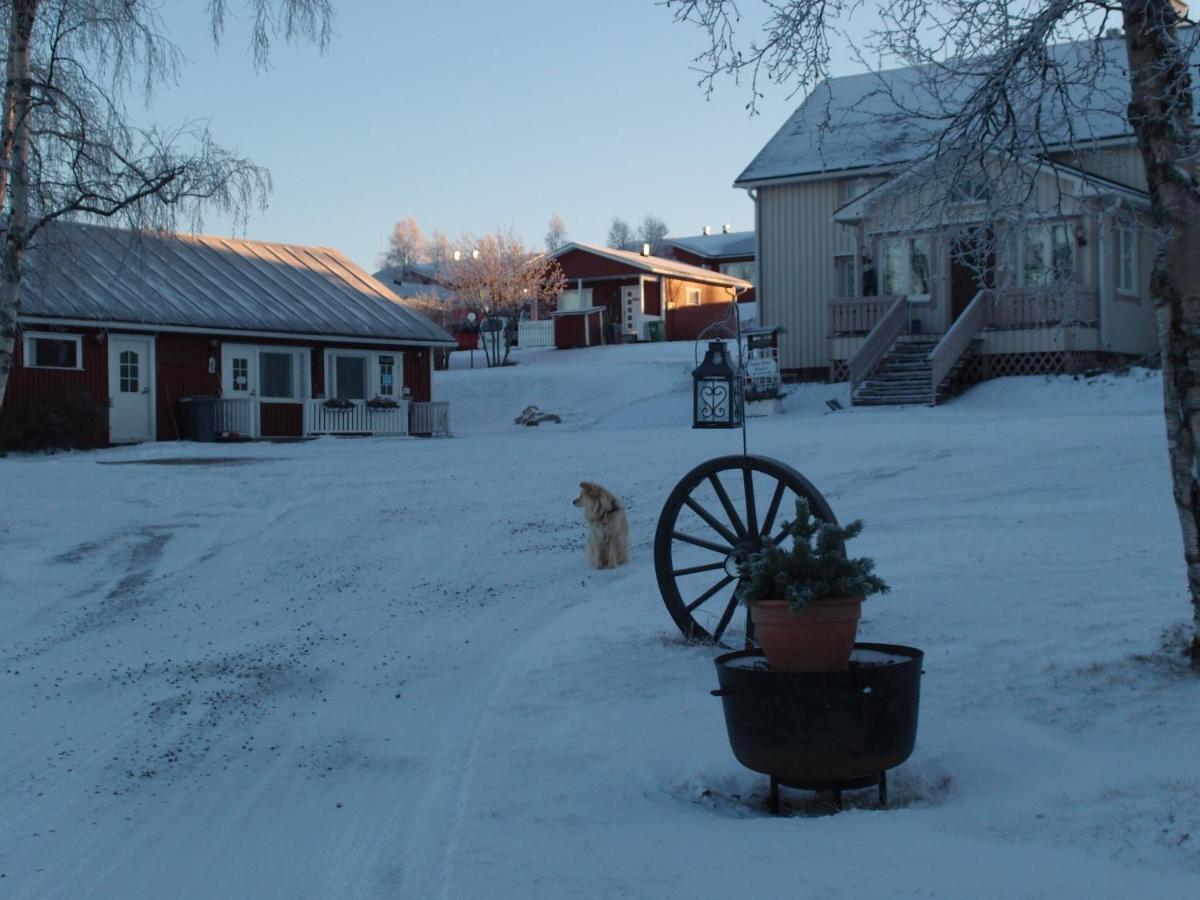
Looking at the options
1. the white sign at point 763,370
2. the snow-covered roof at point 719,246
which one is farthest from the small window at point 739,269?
the white sign at point 763,370

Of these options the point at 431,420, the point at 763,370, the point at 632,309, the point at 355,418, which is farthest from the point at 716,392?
the point at 632,309

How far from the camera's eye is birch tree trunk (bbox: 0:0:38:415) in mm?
13133

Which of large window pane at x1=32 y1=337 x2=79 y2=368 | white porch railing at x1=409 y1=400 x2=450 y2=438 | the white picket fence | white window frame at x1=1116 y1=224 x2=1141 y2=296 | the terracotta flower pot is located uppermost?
the white picket fence

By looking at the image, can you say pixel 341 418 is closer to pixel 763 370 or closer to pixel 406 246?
pixel 763 370

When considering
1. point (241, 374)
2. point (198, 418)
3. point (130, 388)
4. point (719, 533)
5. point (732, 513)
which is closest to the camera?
point (732, 513)

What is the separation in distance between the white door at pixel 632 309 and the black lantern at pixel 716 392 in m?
27.0

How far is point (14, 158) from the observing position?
1339cm

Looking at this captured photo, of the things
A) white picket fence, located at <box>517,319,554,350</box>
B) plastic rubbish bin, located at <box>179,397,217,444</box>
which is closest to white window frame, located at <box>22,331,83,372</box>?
plastic rubbish bin, located at <box>179,397,217,444</box>

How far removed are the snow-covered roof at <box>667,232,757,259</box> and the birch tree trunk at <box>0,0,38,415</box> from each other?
49.4 metres

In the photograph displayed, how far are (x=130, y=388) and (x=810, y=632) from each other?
2400 centimetres

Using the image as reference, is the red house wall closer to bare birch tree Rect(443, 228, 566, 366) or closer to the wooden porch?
the wooden porch

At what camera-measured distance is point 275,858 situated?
5.30 metres

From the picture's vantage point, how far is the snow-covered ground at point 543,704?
16.5 ft

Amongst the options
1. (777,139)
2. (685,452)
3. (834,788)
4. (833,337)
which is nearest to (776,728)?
(834,788)
